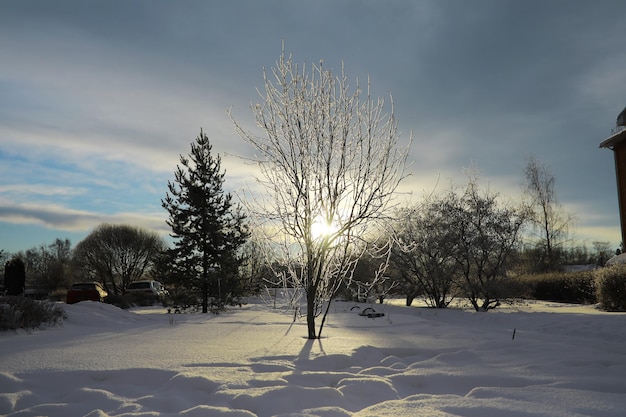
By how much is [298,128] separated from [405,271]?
11.3 meters

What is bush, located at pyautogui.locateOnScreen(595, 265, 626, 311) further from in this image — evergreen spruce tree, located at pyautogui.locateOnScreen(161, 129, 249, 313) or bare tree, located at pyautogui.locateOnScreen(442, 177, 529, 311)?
evergreen spruce tree, located at pyautogui.locateOnScreen(161, 129, 249, 313)

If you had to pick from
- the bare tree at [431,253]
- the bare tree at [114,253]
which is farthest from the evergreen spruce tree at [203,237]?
the bare tree at [114,253]

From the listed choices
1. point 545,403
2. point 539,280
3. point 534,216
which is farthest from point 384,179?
point 539,280

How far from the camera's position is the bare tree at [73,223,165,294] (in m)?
39.8

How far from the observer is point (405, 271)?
56.7 feet

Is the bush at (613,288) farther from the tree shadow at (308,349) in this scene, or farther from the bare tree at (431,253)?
the tree shadow at (308,349)

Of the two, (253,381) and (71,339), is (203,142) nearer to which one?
(71,339)

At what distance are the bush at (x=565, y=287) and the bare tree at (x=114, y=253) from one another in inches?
1158

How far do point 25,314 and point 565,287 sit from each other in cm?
1901

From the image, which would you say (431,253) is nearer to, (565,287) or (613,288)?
(613,288)

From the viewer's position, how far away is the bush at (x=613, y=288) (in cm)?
1257

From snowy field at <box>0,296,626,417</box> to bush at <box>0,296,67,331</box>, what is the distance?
1.79 ft

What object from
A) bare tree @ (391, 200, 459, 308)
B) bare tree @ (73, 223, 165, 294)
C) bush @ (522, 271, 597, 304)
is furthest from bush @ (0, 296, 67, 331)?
bare tree @ (73, 223, 165, 294)

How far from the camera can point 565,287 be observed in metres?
19.2
